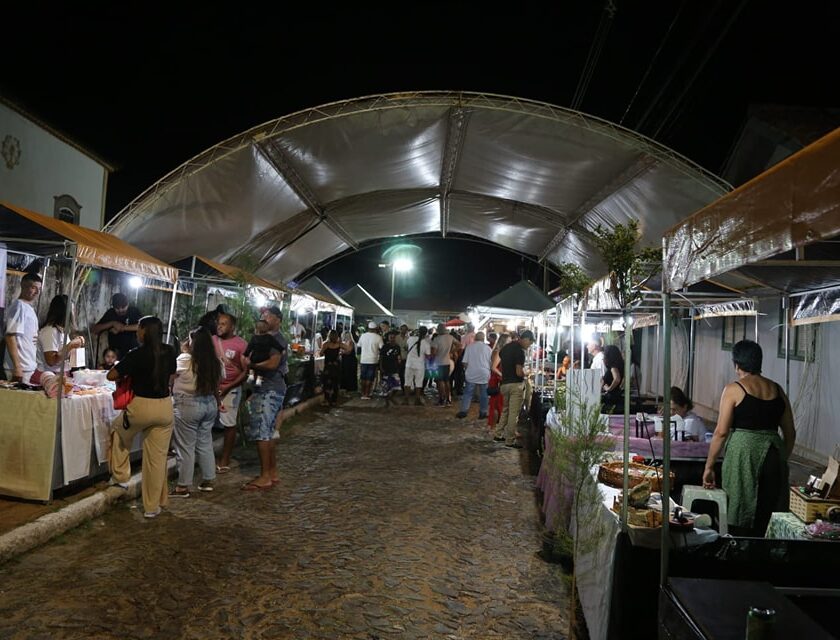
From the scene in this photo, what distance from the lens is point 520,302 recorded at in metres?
13.8

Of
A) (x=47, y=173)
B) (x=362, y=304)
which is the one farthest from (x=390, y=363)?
(x=47, y=173)

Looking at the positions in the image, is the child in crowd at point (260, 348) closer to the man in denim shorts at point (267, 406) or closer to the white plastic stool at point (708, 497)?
the man in denim shorts at point (267, 406)

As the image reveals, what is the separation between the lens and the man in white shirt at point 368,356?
578 inches

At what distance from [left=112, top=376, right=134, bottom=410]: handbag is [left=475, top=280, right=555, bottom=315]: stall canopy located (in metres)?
9.69

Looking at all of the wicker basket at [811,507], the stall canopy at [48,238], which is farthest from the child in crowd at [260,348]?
the wicker basket at [811,507]

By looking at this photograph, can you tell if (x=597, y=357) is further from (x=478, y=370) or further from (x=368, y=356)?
(x=368, y=356)

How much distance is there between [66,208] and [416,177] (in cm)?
1186

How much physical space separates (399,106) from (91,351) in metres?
6.74

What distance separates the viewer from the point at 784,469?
3975mm

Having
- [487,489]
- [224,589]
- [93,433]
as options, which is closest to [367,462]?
[487,489]

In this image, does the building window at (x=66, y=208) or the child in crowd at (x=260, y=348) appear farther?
the building window at (x=66, y=208)

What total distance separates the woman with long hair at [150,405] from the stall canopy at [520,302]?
9.51 metres

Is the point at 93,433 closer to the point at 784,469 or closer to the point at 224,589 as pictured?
the point at 224,589

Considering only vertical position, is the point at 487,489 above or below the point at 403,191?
below
